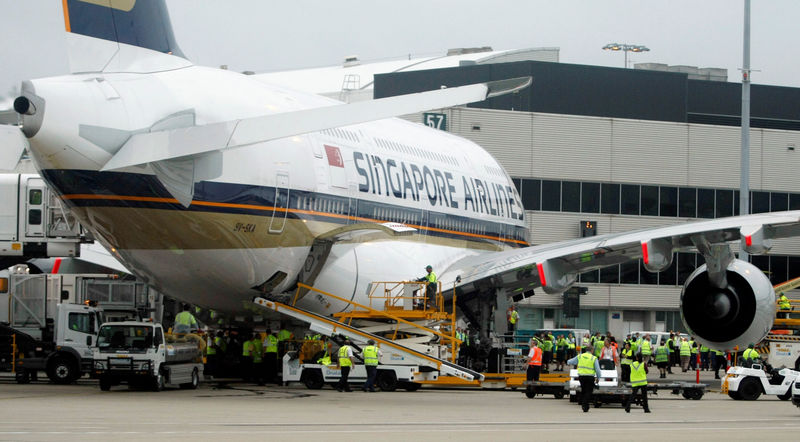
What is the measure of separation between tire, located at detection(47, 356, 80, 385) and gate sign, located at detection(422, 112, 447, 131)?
23.8m

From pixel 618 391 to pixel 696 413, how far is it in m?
1.48

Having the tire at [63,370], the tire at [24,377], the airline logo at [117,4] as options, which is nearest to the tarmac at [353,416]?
the tire at [63,370]

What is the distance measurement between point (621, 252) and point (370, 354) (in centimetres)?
525

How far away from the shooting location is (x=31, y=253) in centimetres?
2592

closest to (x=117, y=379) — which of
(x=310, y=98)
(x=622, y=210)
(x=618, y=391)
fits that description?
(x=310, y=98)

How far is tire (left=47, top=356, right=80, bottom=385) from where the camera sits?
2531 centimetres

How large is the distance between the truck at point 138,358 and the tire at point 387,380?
3680 millimetres

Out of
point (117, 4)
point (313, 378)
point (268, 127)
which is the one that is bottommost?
point (313, 378)

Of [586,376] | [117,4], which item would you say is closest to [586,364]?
[586,376]

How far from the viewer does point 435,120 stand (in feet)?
155

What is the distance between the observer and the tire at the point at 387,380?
2300 cm

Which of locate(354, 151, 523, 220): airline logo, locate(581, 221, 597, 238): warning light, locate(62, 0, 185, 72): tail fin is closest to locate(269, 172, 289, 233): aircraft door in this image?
locate(62, 0, 185, 72): tail fin

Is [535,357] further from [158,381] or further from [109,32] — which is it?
[109,32]

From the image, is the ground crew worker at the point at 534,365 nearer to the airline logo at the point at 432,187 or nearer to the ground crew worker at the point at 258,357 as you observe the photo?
the airline logo at the point at 432,187
